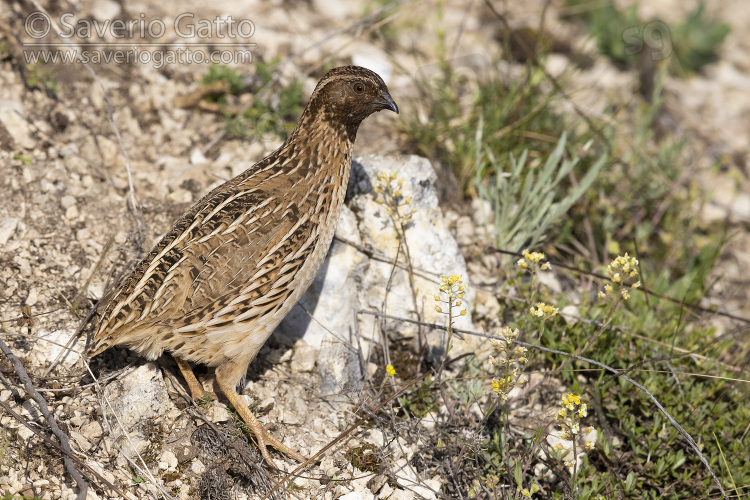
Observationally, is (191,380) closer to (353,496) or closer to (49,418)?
(49,418)

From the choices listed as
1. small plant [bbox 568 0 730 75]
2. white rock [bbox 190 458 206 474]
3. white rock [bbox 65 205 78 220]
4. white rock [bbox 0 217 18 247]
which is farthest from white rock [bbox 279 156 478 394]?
small plant [bbox 568 0 730 75]

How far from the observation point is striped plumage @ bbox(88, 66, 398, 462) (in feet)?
13.5

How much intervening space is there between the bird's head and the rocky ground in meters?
0.74

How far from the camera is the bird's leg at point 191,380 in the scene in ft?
14.8

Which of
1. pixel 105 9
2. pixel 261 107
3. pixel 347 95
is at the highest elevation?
pixel 105 9

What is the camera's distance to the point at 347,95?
473 cm

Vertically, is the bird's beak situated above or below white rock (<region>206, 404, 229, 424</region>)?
above

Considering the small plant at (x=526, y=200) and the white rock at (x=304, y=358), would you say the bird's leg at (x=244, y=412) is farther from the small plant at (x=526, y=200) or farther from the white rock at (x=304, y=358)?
the small plant at (x=526, y=200)

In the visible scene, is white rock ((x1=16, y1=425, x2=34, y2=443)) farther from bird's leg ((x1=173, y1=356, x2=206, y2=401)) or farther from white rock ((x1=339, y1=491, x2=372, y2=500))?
white rock ((x1=339, y1=491, x2=372, y2=500))

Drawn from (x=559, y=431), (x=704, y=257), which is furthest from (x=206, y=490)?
(x=704, y=257)

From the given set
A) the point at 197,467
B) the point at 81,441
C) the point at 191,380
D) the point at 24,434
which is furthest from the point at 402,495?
the point at 24,434

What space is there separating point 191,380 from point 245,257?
0.96m

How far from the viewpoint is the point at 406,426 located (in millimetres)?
4441

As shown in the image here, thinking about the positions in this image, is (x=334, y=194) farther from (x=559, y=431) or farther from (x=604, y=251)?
(x=604, y=251)
